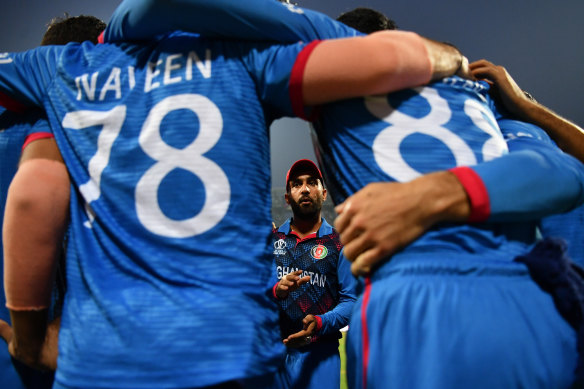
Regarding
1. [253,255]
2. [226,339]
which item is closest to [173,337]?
[226,339]

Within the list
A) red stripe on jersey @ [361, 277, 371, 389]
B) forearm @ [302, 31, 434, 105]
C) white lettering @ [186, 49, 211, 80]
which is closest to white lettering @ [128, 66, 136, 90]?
white lettering @ [186, 49, 211, 80]

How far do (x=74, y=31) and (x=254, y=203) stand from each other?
2.48ft

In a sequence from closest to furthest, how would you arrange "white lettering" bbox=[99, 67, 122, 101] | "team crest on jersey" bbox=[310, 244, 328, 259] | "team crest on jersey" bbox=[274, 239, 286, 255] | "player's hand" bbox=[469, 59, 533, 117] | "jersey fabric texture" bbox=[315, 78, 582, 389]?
"jersey fabric texture" bbox=[315, 78, 582, 389] < "white lettering" bbox=[99, 67, 122, 101] < "player's hand" bbox=[469, 59, 533, 117] < "team crest on jersey" bbox=[310, 244, 328, 259] < "team crest on jersey" bbox=[274, 239, 286, 255]

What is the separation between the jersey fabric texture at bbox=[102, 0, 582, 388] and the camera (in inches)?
22.0

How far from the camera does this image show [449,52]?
0.80 metres

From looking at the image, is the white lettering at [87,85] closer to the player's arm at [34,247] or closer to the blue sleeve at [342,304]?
the player's arm at [34,247]

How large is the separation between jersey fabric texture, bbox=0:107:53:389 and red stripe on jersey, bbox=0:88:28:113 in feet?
0.05

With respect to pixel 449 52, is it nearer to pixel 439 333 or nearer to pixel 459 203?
pixel 459 203

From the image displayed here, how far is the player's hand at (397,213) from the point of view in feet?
2.03

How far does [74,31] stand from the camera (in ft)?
3.38

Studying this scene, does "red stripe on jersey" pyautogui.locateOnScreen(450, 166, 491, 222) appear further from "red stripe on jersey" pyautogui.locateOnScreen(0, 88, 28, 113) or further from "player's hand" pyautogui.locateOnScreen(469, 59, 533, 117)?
"red stripe on jersey" pyautogui.locateOnScreen(0, 88, 28, 113)

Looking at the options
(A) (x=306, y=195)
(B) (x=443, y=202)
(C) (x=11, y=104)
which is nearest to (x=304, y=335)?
(A) (x=306, y=195)

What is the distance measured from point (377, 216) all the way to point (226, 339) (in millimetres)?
319

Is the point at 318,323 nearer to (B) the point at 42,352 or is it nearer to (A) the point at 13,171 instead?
(B) the point at 42,352
